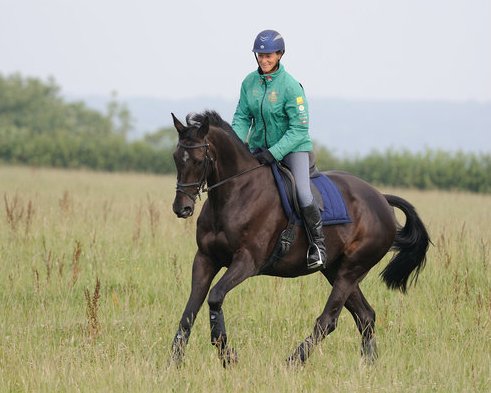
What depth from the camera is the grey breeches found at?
280 inches

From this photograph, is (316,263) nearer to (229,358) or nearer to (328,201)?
(328,201)

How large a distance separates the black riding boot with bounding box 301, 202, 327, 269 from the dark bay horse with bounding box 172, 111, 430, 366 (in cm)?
9

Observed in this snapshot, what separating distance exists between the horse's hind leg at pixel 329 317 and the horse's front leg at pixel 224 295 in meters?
0.55

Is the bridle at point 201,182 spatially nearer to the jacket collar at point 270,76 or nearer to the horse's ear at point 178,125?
the horse's ear at point 178,125

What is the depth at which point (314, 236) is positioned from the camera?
7.21 meters

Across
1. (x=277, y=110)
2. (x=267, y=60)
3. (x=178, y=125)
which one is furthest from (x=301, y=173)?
(x=178, y=125)

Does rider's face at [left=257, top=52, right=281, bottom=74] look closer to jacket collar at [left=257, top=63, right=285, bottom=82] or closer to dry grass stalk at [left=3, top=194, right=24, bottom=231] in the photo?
jacket collar at [left=257, top=63, right=285, bottom=82]

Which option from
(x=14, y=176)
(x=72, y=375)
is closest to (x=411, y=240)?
(x=72, y=375)

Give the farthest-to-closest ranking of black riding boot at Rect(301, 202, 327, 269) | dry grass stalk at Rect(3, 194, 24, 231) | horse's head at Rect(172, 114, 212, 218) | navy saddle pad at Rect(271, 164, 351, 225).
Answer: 1. dry grass stalk at Rect(3, 194, 24, 231)
2. navy saddle pad at Rect(271, 164, 351, 225)
3. black riding boot at Rect(301, 202, 327, 269)
4. horse's head at Rect(172, 114, 212, 218)

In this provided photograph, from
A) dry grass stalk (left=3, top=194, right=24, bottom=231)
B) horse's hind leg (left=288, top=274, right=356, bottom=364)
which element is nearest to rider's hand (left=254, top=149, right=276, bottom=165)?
horse's hind leg (left=288, top=274, right=356, bottom=364)

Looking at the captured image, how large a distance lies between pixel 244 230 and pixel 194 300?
0.70 metres

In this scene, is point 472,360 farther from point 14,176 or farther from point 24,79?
point 24,79

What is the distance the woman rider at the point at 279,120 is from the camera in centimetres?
700

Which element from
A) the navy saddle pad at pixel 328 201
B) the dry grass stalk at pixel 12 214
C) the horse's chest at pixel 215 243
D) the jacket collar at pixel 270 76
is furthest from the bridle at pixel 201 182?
the dry grass stalk at pixel 12 214
